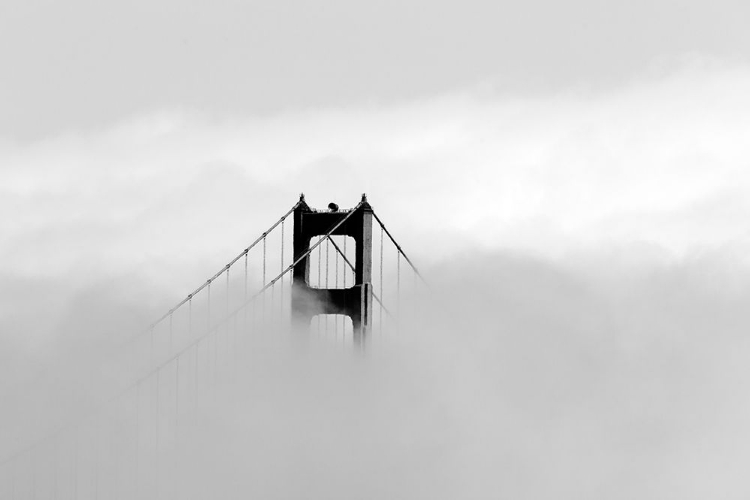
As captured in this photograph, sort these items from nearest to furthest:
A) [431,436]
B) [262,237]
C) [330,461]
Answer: [262,237] → [330,461] → [431,436]

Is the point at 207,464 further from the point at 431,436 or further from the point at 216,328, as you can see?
the point at 431,436

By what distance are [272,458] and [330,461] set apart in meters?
1.67

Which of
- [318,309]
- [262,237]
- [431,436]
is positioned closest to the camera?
[318,309]

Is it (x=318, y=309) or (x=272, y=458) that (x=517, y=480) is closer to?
(x=272, y=458)

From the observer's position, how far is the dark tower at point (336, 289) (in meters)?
35.1

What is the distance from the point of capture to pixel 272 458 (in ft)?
145

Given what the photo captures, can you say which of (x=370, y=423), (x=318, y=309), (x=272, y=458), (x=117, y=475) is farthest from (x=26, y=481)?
(x=318, y=309)

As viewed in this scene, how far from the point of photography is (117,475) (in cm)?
4169

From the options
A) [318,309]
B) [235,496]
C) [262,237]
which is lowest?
[235,496]

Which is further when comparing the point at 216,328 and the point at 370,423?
the point at 370,423

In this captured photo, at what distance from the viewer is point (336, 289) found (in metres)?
35.8

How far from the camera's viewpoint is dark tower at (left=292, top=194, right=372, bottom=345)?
115 ft

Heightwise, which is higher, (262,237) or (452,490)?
(262,237)

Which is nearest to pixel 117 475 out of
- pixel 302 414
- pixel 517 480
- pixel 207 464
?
pixel 207 464
